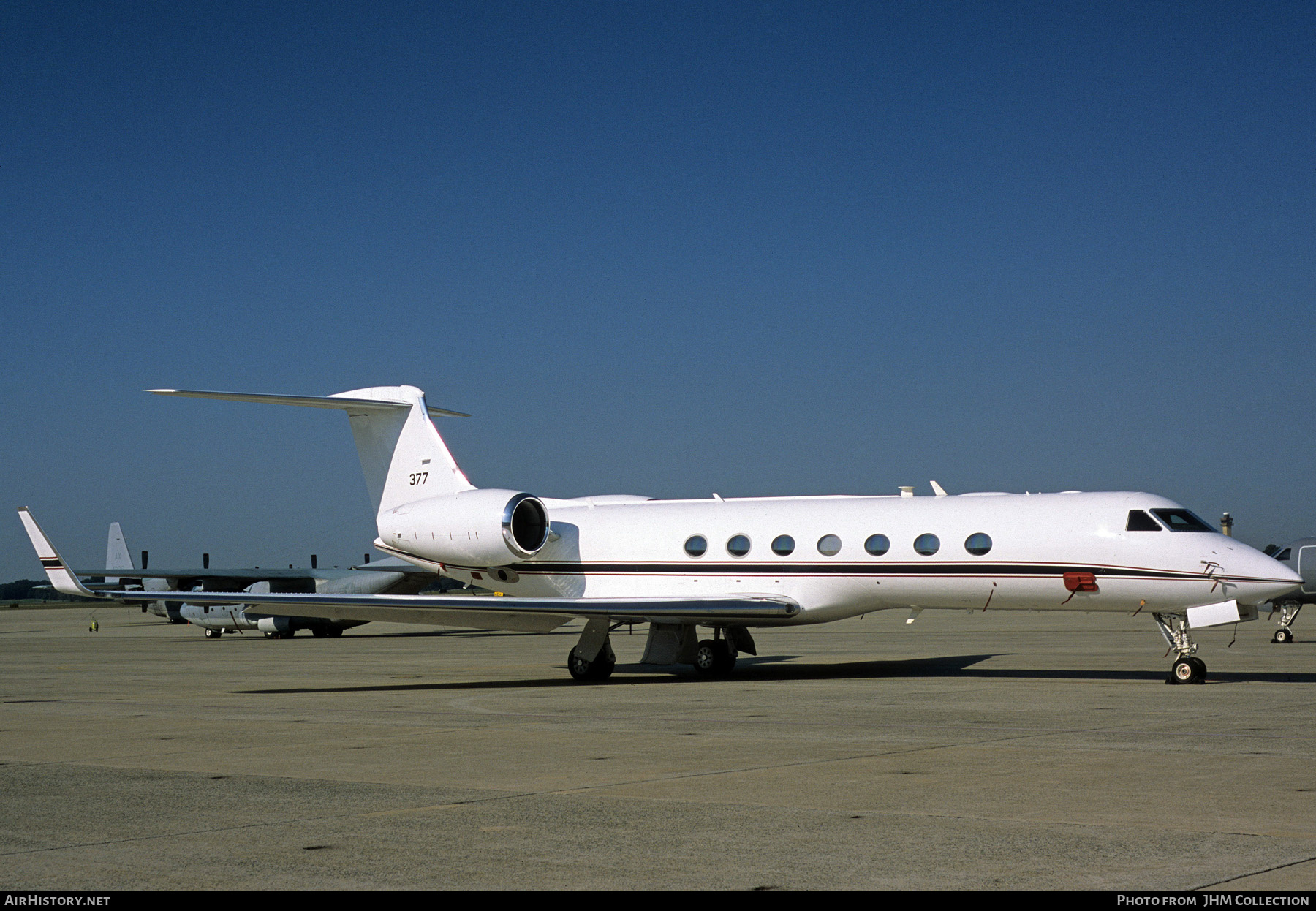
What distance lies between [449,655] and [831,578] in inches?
481

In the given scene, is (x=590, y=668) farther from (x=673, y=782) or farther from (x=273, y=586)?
(x=273, y=586)

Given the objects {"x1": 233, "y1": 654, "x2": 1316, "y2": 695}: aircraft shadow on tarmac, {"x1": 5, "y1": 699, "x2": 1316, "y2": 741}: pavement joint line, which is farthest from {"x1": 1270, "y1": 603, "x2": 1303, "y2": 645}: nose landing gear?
{"x1": 5, "y1": 699, "x2": 1316, "y2": 741}: pavement joint line

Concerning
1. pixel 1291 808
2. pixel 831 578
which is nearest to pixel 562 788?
pixel 1291 808

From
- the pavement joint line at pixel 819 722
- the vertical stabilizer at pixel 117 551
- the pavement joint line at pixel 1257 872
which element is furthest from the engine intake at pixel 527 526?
the vertical stabilizer at pixel 117 551

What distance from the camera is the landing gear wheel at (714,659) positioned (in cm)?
2039

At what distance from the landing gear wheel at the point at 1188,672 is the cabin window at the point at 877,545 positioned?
4.00 m

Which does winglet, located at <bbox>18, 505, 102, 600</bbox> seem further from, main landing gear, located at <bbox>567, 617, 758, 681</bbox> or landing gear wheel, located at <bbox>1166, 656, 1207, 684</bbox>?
landing gear wheel, located at <bbox>1166, 656, 1207, 684</bbox>

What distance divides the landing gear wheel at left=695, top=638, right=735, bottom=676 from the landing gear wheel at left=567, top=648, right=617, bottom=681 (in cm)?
163

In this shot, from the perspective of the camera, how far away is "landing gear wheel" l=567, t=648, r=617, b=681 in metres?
19.4

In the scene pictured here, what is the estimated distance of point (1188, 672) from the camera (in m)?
16.4

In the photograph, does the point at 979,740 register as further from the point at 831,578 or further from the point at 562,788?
the point at 831,578

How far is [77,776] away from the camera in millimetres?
9641

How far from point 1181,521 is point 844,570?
452 cm

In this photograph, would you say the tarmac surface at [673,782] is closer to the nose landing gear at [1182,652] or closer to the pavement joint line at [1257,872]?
the pavement joint line at [1257,872]
